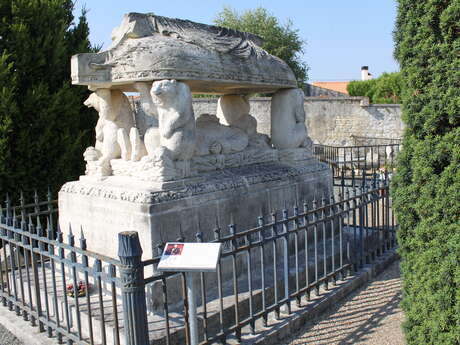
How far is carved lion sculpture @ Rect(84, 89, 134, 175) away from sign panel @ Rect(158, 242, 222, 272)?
2.21 meters

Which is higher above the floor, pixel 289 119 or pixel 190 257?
pixel 289 119

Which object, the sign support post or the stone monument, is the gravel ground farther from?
the sign support post

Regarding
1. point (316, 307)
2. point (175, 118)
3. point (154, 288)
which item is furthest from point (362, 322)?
point (175, 118)

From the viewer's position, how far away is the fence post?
2.50 meters

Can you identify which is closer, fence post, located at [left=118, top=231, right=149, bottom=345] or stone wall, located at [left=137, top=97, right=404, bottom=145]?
fence post, located at [left=118, top=231, right=149, bottom=345]

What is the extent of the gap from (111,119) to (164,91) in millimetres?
1082

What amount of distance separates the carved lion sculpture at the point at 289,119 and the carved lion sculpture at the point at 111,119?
6.50ft

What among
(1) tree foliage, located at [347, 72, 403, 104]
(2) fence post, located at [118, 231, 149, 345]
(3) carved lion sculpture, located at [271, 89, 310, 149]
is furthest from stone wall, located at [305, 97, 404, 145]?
(2) fence post, located at [118, 231, 149, 345]

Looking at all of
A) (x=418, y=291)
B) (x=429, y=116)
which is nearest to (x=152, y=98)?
(x=429, y=116)

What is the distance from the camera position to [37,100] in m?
6.08

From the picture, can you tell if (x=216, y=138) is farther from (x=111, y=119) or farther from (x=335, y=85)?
(x=335, y=85)

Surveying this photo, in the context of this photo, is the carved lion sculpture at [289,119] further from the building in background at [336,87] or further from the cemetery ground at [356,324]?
the building in background at [336,87]

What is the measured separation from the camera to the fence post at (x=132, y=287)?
8.19 feet

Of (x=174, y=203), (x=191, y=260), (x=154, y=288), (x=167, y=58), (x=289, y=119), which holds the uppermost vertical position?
(x=167, y=58)
